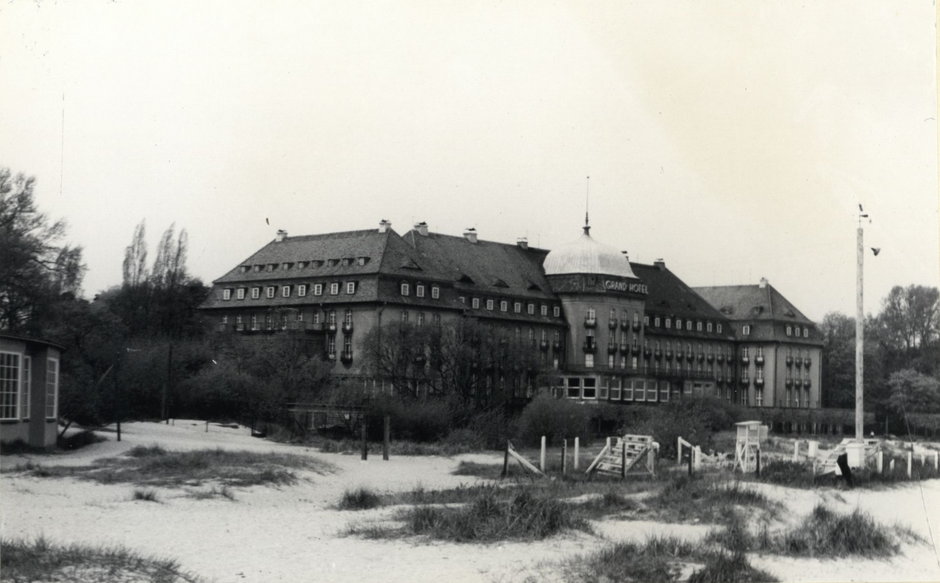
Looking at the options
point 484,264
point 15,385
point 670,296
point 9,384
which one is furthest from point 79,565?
point 670,296

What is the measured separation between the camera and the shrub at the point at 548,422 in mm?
59219

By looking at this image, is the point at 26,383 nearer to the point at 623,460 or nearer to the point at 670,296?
the point at 623,460

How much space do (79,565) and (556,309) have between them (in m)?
77.3

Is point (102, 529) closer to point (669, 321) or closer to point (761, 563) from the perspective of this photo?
point (761, 563)

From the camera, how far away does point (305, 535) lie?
79.8ft

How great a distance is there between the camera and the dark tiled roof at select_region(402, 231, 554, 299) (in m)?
86.6

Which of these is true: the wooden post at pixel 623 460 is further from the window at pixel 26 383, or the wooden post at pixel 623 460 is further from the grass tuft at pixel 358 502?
the window at pixel 26 383

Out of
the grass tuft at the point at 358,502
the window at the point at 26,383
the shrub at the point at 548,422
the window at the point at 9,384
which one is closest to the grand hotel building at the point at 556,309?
the shrub at the point at 548,422

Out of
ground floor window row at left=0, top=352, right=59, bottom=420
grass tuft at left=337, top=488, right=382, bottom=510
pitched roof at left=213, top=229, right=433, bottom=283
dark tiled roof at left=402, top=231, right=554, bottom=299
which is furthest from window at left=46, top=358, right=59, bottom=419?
dark tiled roof at left=402, top=231, right=554, bottom=299

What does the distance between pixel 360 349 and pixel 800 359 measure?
54.2 m

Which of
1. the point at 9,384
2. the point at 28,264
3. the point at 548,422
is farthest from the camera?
the point at 548,422

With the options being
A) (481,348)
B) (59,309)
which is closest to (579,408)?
(481,348)

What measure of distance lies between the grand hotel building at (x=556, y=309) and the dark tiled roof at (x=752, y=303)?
12cm

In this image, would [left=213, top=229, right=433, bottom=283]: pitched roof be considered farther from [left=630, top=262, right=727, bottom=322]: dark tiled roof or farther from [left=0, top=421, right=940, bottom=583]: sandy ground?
[left=0, top=421, right=940, bottom=583]: sandy ground
